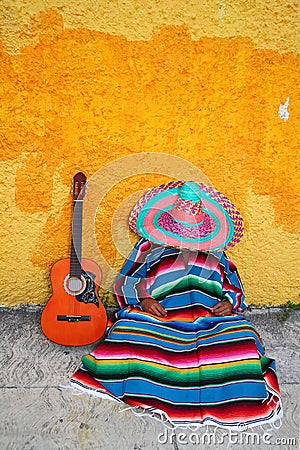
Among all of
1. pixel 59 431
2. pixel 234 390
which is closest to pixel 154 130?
pixel 234 390

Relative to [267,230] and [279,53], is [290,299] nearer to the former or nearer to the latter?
[267,230]

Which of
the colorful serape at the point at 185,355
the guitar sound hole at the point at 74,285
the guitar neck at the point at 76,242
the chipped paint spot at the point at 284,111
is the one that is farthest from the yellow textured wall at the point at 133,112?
the colorful serape at the point at 185,355

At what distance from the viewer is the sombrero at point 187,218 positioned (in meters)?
2.60

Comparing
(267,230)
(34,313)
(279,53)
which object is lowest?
(34,313)

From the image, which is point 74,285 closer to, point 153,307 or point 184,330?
point 153,307

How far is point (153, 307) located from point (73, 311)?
18.9 inches

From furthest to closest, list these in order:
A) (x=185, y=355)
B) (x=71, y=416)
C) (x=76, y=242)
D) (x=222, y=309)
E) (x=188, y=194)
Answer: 1. (x=76, y=242)
2. (x=222, y=309)
3. (x=188, y=194)
4. (x=185, y=355)
5. (x=71, y=416)

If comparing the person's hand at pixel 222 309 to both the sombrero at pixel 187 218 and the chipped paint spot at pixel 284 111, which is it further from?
the chipped paint spot at pixel 284 111

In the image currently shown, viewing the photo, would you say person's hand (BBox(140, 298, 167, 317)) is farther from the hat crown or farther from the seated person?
the hat crown

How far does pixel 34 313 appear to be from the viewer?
2994 mm

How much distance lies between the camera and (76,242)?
110 inches

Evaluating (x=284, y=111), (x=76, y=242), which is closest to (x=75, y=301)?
(x=76, y=242)

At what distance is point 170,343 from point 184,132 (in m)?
1.25

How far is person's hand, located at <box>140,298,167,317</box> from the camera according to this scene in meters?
2.65
